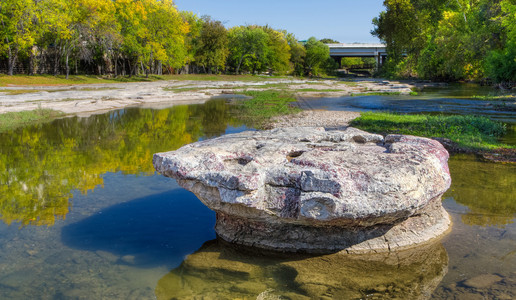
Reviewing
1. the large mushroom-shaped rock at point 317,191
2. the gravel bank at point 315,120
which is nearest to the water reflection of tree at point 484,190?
the large mushroom-shaped rock at point 317,191

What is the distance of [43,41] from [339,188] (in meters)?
54.8

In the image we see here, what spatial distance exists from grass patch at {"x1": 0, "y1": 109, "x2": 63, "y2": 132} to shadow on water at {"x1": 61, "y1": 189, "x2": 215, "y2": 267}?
1394 centimetres

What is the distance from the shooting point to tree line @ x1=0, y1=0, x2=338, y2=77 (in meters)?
44.4

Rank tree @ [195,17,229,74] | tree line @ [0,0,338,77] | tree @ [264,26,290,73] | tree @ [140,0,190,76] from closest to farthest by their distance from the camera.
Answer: tree line @ [0,0,338,77]
tree @ [140,0,190,76]
tree @ [195,17,229,74]
tree @ [264,26,290,73]

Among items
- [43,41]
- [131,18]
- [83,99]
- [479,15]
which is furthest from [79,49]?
[479,15]

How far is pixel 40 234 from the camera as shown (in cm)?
770

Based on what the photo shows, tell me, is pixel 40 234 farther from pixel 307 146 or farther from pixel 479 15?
pixel 479 15

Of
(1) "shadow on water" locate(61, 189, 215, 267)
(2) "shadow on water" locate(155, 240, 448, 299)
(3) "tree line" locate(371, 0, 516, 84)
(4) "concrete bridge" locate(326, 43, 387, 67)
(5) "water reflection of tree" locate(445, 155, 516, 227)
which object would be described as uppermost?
(4) "concrete bridge" locate(326, 43, 387, 67)

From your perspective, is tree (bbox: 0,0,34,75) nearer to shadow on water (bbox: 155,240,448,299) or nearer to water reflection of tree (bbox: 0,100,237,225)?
water reflection of tree (bbox: 0,100,237,225)

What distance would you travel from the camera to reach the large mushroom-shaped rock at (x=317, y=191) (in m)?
6.35

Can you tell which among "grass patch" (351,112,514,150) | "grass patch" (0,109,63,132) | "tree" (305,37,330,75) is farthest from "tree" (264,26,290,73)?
"grass patch" (351,112,514,150)

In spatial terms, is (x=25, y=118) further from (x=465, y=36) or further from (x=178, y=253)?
(x=465, y=36)

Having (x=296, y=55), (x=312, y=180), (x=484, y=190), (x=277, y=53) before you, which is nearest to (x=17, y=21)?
(x=312, y=180)

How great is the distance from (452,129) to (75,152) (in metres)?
14.9
